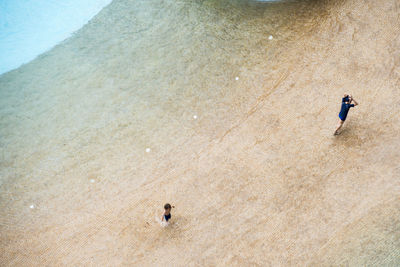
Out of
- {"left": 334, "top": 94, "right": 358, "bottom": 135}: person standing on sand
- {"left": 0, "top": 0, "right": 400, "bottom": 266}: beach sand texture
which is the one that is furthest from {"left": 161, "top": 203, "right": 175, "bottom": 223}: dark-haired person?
{"left": 334, "top": 94, "right": 358, "bottom": 135}: person standing on sand

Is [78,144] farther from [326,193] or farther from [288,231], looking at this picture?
[326,193]

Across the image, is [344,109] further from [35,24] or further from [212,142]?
[35,24]

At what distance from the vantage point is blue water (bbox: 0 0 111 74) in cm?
1152

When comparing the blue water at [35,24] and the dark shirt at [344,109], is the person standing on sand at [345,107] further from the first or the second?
the blue water at [35,24]

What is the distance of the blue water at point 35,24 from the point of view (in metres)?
11.5

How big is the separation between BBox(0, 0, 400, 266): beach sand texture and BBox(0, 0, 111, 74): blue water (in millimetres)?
760

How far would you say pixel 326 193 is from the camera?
22.9 ft

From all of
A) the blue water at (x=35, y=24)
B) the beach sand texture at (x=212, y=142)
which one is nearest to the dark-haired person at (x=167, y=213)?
the beach sand texture at (x=212, y=142)

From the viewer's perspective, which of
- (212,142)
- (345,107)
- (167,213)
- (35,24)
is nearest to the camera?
(167,213)

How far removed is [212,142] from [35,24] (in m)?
9.89

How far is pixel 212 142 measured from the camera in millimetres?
8195

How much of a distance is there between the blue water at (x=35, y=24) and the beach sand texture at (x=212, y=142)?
2.49 ft

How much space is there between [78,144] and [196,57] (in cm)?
466

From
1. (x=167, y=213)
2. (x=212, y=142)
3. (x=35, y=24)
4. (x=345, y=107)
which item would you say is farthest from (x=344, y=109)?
(x=35, y=24)
